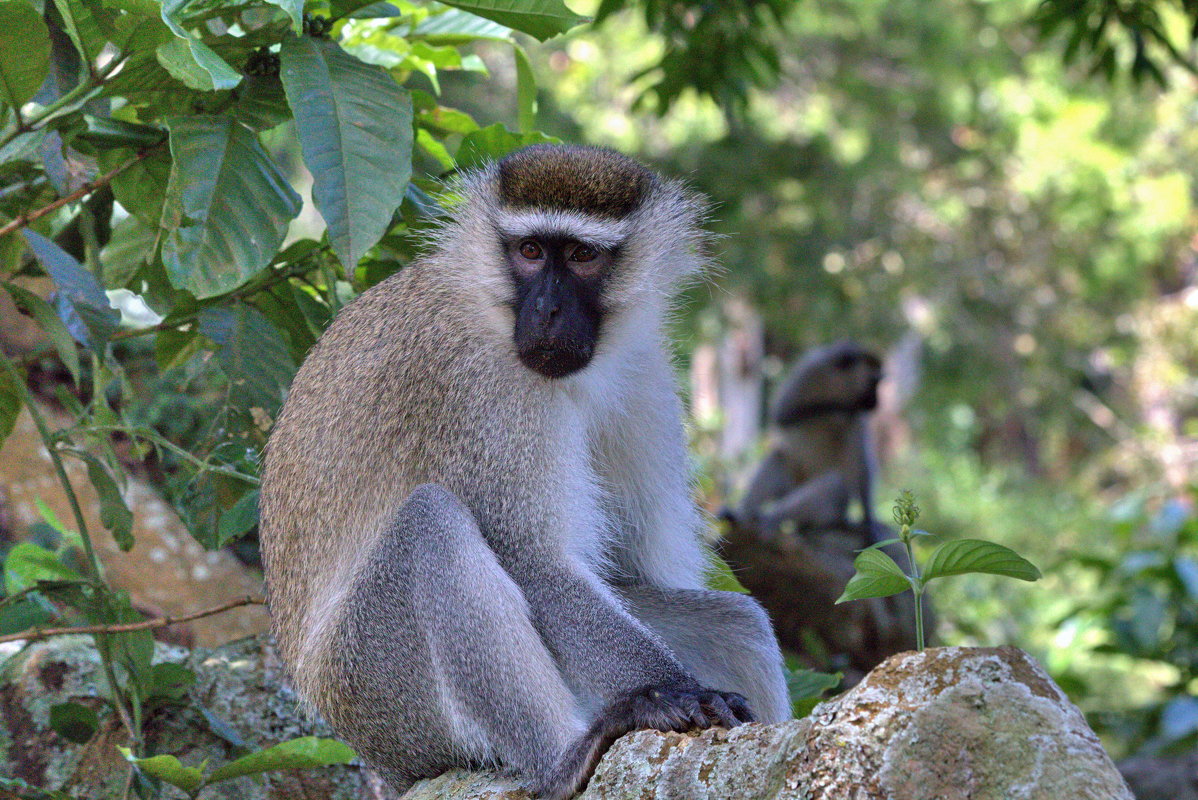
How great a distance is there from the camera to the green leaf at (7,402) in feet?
10.6

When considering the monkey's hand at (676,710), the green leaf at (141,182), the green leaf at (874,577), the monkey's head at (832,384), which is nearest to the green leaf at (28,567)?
the green leaf at (141,182)

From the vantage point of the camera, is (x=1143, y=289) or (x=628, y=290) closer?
(x=628, y=290)

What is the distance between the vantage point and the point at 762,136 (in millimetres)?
12484

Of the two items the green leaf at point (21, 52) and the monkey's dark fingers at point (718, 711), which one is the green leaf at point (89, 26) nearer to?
the green leaf at point (21, 52)

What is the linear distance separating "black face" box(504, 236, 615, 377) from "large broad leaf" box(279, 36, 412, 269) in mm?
501

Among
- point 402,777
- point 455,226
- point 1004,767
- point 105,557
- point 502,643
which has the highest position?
point 455,226

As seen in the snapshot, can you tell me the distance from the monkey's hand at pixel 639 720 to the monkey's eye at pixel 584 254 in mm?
1260

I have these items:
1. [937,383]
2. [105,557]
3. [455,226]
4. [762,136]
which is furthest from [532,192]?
[937,383]

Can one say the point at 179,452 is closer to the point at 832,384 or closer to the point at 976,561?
the point at 976,561

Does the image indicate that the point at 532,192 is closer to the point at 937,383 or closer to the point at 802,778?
the point at 802,778

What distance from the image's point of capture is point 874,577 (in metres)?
2.34

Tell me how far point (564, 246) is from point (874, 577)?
1.40m

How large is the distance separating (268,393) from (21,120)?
107 centimetres

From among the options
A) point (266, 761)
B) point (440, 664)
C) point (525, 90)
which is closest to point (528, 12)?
point (525, 90)
